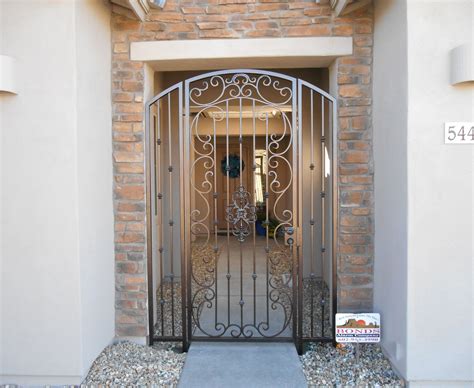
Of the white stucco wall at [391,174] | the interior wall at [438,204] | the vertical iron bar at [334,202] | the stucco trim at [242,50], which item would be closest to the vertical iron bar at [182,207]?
the stucco trim at [242,50]

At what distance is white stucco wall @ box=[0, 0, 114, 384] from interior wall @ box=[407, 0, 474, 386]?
8.55 ft

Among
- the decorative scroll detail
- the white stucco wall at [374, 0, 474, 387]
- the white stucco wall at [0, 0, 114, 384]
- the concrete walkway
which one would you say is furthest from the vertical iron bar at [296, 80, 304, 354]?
the white stucco wall at [0, 0, 114, 384]

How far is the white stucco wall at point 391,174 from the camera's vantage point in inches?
104

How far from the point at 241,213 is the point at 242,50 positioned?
156cm

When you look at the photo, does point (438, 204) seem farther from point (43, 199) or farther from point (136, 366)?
point (43, 199)

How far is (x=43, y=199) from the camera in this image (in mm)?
2672

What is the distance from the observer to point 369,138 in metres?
3.21

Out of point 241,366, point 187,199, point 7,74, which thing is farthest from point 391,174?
point 7,74

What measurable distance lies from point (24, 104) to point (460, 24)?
3.41 metres

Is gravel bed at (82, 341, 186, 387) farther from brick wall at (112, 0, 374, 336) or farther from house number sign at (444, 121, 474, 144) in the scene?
house number sign at (444, 121, 474, 144)

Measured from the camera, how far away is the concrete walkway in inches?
108

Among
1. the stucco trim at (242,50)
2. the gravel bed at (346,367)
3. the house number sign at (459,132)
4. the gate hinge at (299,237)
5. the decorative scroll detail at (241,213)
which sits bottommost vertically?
the gravel bed at (346,367)

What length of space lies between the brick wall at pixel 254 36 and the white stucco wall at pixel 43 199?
1.85 feet

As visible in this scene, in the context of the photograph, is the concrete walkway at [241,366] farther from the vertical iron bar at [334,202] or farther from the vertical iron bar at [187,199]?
the vertical iron bar at [334,202]
